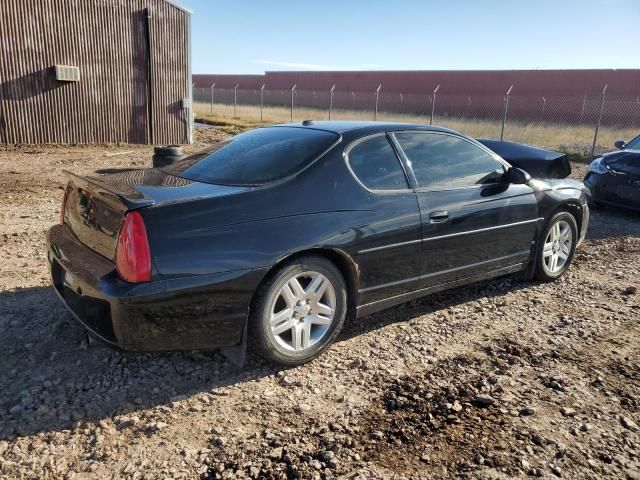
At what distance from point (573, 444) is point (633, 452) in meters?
0.28

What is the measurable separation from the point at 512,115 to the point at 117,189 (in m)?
29.6

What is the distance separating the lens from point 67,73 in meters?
13.9

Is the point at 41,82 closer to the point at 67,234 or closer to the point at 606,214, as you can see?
the point at 67,234

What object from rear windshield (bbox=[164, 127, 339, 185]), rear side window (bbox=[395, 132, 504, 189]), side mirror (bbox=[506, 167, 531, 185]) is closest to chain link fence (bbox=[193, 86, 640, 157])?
side mirror (bbox=[506, 167, 531, 185])

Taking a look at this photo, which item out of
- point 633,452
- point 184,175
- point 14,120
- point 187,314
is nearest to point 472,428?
point 633,452

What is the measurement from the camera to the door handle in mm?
3918

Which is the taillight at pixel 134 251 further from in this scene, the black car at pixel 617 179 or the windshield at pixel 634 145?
the windshield at pixel 634 145

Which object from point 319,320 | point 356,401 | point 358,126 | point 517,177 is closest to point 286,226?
point 319,320

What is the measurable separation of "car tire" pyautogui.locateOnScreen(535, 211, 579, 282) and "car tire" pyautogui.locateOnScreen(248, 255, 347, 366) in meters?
2.41

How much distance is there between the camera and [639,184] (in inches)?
313

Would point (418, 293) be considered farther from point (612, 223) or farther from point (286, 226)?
point (612, 223)

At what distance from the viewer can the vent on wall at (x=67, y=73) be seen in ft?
45.0

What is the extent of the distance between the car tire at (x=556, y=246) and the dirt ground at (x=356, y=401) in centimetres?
55

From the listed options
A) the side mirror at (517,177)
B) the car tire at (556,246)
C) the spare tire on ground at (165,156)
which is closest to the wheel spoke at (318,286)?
the spare tire on ground at (165,156)
